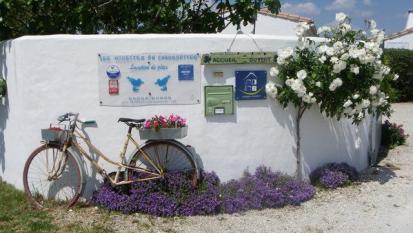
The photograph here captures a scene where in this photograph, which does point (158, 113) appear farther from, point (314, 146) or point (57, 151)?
point (314, 146)

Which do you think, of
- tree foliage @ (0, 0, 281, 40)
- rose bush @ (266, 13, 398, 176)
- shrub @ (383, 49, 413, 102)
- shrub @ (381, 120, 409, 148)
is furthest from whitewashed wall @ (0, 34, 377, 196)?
shrub @ (383, 49, 413, 102)

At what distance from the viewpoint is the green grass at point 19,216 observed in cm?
534

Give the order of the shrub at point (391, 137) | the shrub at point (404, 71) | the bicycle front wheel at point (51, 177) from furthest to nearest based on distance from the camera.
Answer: the shrub at point (404, 71), the shrub at point (391, 137), the bicycle front wheel at point (51, 177)

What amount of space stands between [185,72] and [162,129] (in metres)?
0.83

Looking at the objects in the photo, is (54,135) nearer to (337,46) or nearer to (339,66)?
(339,66)

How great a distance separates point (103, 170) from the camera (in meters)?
6.03

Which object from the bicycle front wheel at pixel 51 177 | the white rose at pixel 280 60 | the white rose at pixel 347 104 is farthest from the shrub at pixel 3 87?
the white rose at pixel 347 104

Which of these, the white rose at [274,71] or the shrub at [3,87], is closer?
the white rose at [274,71]

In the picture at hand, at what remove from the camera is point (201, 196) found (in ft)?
19.5

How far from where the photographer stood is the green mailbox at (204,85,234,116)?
6.37 m

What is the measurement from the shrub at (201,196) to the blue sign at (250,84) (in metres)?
1.03

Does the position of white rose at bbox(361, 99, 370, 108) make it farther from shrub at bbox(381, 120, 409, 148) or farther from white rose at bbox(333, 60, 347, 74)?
shrub at bbox(381, 120, 409, 148)

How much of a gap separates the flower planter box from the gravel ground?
908 millimetres

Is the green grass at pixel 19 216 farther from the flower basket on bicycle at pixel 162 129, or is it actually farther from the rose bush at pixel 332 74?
the rose bush at pixel 332 74
